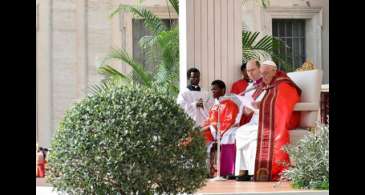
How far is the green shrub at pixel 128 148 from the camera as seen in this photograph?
852cm

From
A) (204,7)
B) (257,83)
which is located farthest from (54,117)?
(257,83)

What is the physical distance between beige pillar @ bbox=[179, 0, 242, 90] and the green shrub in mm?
5465

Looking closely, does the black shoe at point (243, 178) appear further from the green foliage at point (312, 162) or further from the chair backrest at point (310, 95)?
the green foliage at point (312, 162)

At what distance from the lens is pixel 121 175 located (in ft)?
28.1

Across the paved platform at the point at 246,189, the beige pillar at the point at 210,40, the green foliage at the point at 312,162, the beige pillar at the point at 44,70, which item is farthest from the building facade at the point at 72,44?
the green foliage at the point at 312,162

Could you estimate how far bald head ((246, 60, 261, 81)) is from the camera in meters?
12.9

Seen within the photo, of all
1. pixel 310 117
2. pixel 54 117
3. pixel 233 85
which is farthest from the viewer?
pixel 54 117

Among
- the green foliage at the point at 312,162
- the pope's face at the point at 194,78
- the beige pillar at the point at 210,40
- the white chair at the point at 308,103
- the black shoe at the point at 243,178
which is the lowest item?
the black shoe at the point at 243,178

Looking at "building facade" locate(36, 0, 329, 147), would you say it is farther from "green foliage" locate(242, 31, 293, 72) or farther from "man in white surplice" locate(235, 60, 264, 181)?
"man in white surplice" locate(235, 60, 264, 181)

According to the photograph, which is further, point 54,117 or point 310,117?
point 54,117

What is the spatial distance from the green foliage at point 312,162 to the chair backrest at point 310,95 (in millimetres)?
1517
